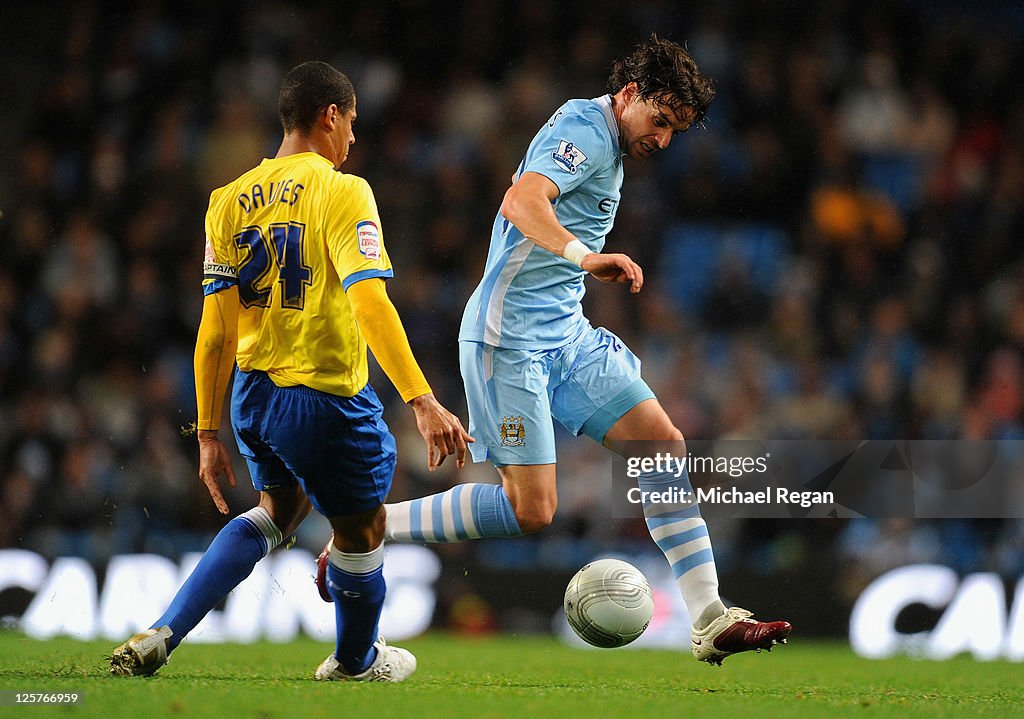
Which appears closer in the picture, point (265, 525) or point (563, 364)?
point (265, 525)

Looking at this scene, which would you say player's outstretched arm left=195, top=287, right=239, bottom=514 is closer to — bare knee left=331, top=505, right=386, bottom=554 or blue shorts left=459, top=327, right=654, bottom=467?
bare knee left=331, top=505, right=386, bottom=554

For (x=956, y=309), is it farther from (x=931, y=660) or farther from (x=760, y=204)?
(x=931, y=660)

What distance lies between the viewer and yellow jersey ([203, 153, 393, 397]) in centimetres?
366

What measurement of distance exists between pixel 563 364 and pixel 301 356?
1155mm

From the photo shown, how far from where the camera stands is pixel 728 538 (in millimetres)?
7008

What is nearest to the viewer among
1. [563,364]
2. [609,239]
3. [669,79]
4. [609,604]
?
[609,604]

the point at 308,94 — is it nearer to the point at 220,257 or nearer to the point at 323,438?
the point at 220,257

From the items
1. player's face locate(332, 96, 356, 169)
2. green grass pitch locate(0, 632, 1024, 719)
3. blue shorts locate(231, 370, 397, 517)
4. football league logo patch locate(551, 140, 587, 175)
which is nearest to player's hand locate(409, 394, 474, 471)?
blue shorts locate(231, 370, 397, 517)

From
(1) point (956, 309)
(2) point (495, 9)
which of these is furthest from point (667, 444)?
(2) point (495, 9)

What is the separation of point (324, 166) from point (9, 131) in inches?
247

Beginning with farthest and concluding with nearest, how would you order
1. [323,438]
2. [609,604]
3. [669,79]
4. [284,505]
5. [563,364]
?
[563,364], [669,79], [609,604], [284,505], [323,438]

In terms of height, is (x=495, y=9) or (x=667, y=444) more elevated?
(x=495, y=9)

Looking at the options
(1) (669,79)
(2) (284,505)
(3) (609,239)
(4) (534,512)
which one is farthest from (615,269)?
(3) (609,239)

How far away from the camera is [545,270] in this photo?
4.47 meters
